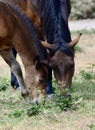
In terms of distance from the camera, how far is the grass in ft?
26.5

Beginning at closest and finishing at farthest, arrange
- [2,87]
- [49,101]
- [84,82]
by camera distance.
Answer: [49,101] < [2,87] < [84,82]

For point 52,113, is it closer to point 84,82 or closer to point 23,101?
point 23,101

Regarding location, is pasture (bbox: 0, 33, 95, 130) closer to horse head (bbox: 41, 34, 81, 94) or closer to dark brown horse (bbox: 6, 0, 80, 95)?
horse head (bbox: 41, 34, 81, 94)

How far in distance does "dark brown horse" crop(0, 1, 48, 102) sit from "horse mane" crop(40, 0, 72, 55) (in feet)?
1.24

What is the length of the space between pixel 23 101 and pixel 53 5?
1.75 metres

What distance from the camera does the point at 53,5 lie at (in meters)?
10.2

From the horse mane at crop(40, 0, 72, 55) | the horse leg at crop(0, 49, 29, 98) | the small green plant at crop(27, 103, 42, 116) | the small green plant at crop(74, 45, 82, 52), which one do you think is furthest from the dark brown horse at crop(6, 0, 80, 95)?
the small green plant at crop(74, 45, 82, 52)

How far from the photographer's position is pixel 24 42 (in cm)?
958

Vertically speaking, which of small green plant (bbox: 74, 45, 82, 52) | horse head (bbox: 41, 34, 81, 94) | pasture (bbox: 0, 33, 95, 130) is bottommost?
small green plant (bbox: 74, 45, 82, 52)

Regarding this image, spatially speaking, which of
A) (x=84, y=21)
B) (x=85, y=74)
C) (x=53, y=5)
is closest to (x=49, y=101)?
(x=53, y=5)

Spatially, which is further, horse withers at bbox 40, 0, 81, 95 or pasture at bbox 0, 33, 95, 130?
horse withers at bbox 40, 0, 81, 95

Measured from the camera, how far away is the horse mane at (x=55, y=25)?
9602 mm

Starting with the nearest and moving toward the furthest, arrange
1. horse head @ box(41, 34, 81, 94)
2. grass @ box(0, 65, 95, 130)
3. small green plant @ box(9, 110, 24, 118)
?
grass @ box(0, 65, 95, 130), small green plant @ box(9, 110, 24, 118), horse head @ box(41, 34, 81, 94)

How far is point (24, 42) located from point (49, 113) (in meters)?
1.42
